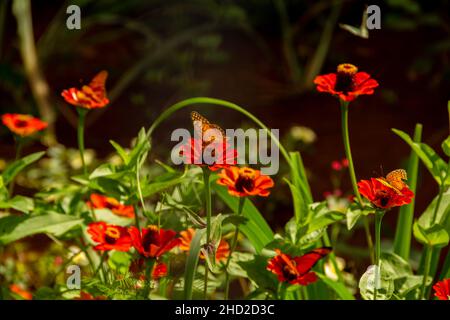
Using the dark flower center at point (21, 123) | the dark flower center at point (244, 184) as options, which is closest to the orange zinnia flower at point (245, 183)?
the dark flower center at point (244, 184)

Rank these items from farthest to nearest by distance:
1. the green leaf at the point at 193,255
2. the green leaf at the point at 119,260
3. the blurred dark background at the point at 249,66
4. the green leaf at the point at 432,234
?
the blurred dark background at the point at 249,66
the green leaf at the point at 119,260
the green leaf at the point at 432,234
the green leaf at the point at 193,255

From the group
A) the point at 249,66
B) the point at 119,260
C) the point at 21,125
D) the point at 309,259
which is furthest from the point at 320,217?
the point at 249,66

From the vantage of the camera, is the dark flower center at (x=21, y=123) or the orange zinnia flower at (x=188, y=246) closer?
the orange zinnia flower at (x=188, y=246)

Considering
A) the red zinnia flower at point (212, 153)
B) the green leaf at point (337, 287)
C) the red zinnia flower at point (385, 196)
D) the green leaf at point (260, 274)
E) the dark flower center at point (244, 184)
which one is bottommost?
the green leaf at point (337, 287)

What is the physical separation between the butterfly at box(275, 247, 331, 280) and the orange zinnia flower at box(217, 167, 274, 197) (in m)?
0.07

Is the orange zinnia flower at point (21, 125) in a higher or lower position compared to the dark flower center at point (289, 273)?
higher

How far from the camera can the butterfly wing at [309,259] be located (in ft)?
2.73

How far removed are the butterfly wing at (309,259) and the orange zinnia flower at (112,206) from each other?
275mm

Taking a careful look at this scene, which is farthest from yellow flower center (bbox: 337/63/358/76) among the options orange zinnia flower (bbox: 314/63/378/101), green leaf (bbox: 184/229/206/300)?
green leaf (bbox: 184/229/206/300)

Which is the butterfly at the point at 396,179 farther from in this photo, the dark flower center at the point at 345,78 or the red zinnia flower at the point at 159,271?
the red zinnia flower at the point at 159,271

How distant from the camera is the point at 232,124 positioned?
2195 mm

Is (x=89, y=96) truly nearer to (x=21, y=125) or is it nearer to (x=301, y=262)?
(x=21, y=125)
